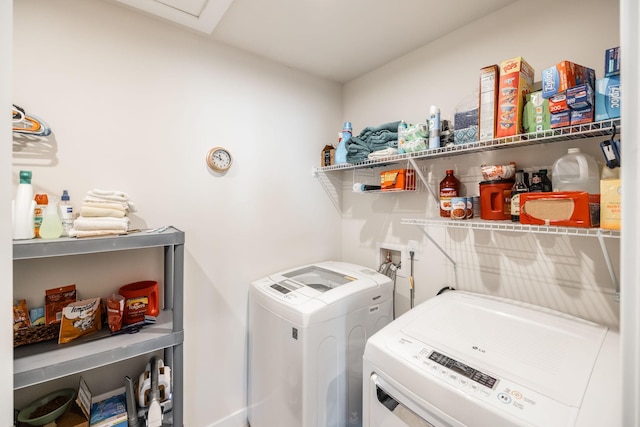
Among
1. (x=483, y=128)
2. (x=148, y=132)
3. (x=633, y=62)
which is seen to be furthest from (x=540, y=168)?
(x=148, y=132)

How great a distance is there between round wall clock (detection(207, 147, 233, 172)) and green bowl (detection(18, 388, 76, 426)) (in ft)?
4.25

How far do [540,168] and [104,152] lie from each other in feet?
7.04

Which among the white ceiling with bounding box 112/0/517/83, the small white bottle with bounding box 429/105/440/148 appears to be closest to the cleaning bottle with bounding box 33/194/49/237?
the white ceiling with bounding box 112/0/517/83

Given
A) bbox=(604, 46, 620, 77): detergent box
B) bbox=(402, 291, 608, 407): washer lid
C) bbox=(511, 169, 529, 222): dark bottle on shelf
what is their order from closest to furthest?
1. bbox=(402, 291, 608, 407): washer lid
2. bbox=(604, 46, 620, 77): detergent box
3. bbox=(511, 169, 529, 222): dark bottle on shelf

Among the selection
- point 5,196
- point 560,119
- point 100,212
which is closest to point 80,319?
point 100,212

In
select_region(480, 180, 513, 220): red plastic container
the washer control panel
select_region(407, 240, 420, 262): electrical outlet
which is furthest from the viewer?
select_region(407, 240, 420, 262): electrical outlet

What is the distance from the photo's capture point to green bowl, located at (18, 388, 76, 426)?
1.11 meters

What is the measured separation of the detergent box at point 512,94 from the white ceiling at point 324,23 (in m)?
0.51

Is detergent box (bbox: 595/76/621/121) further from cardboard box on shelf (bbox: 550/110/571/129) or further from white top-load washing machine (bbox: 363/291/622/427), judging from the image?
white top-load washing machine (bbox: 363/291/622/427)

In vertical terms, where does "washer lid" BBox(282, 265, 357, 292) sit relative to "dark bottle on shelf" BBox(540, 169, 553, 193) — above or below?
below

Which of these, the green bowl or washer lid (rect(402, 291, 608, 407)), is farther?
the green bowl

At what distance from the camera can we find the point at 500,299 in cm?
139

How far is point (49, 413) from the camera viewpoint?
1139mm

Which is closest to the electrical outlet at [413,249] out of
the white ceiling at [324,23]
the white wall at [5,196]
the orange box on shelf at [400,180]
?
the orange box on shelf at [400,180]
